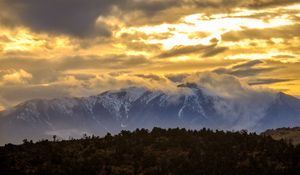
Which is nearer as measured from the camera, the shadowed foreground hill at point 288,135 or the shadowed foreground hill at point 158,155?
the shadowed foreground hill at point 158,155

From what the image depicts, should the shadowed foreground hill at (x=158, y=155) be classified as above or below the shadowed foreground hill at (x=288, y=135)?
below

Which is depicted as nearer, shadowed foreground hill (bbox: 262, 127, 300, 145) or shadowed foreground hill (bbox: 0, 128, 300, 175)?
shadowed foreground hill (bbox: 0, 128, 300, 175)

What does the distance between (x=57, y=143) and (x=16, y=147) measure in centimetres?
501

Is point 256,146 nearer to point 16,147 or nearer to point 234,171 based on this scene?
point 234,171

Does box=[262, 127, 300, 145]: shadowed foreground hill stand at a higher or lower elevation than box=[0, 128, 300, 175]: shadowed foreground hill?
higher

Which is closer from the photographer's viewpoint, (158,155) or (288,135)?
(158,155)

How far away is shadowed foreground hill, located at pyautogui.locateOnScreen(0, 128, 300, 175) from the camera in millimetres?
69750

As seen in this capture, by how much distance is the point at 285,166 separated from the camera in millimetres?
71125

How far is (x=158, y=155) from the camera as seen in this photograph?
75000 millimetres

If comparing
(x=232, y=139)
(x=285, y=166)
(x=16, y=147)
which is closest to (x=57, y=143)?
(x=16, y=147)

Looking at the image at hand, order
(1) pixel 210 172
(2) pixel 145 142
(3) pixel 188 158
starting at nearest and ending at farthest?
(1) pixel 210 172 → (3) pixel 188 158 → (2) pixel 145 142

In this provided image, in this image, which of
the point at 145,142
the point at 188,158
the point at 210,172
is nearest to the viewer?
the point at 210,172

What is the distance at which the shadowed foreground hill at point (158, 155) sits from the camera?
2746 inches

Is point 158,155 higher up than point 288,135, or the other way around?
point 288,135
